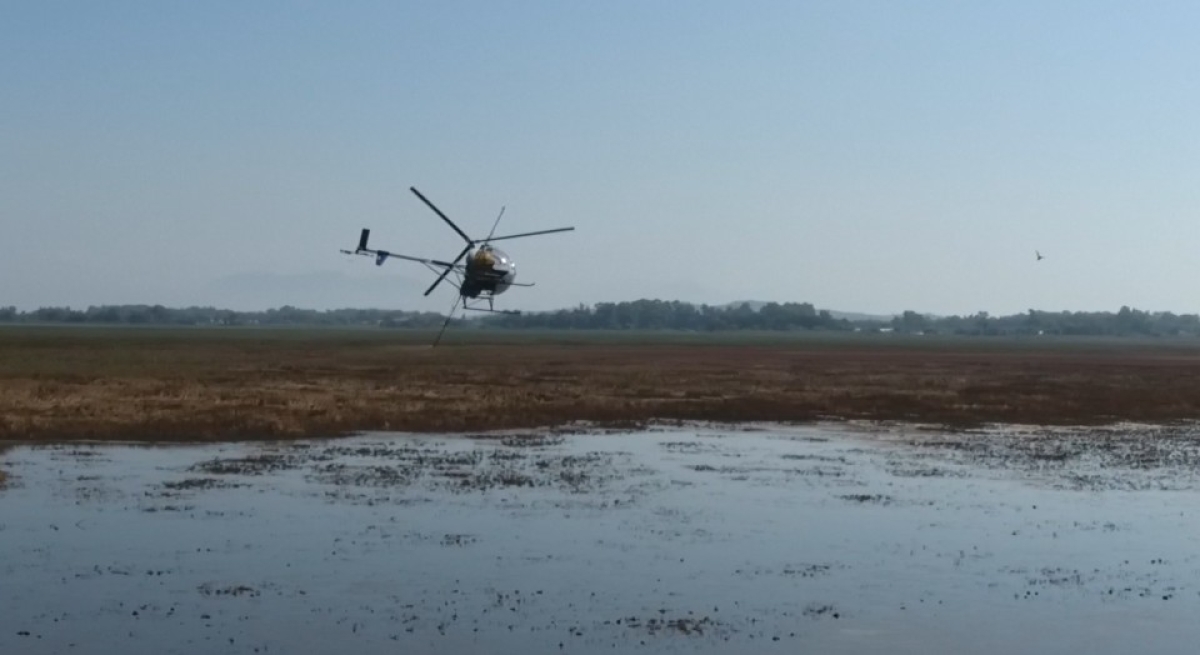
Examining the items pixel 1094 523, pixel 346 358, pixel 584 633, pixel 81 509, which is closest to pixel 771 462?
pixel 1094 523

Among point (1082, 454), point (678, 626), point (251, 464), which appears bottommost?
point (678, 626)

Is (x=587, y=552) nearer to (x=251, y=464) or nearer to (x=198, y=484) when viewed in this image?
(x=198, y=484)

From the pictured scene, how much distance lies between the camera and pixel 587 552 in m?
23.0

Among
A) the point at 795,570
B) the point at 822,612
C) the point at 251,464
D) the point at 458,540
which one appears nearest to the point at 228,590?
the point at 458,540

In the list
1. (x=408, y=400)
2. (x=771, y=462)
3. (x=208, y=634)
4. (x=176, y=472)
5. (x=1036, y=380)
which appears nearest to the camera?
(x=208, y=634)

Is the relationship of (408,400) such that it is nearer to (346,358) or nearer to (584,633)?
(584,633)

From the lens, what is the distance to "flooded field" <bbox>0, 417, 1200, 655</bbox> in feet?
58.0

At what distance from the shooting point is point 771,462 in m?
37.0

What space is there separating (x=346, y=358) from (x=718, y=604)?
8775 centimetres

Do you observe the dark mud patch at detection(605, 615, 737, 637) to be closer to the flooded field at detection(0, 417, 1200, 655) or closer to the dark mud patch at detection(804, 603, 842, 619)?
the flooded field at detection(0, 417, 1200, 655)

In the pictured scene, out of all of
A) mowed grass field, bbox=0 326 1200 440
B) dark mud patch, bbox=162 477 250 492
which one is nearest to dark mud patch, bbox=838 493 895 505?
dark mud patch, bbox=162 477 250 492

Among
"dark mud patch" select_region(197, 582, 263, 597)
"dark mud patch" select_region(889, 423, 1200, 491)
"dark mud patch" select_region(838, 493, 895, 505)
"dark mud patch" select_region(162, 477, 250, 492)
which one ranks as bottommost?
"dark mud patch" select_region(197, 582, 263, 597)

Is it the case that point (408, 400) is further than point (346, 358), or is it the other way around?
point (346, 358)

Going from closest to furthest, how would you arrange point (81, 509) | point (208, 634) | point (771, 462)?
point (208, 634) → point (81, 509) → point (771, 462)
